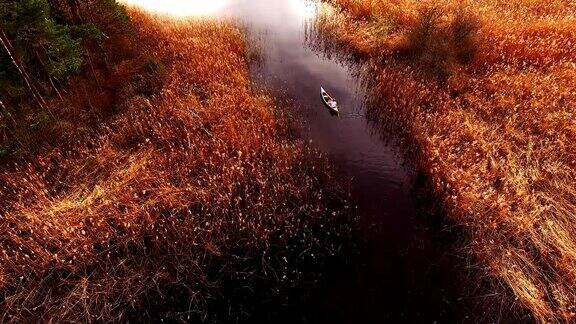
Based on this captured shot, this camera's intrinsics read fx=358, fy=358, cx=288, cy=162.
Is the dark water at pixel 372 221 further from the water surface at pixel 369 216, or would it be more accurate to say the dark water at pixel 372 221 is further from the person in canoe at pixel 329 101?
the person in canoe at pixel 329 101

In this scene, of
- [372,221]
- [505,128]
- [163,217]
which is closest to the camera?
[163,217]

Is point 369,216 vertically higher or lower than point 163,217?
lower

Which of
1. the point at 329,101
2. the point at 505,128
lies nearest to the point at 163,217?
the point at 329,101

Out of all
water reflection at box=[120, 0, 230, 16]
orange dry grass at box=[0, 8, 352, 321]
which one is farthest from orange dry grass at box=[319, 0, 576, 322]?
water reflection at box=[120, 0, 230, 16]

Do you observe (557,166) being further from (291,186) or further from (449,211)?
(291,186)

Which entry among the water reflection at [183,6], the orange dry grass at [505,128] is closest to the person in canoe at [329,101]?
the orange dry grass at [505,128]

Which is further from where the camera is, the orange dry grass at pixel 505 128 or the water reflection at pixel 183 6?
the water reflection at pixel 183 6

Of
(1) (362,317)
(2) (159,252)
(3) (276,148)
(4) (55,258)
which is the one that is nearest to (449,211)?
(1) (362,317)

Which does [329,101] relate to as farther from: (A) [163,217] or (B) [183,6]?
(B) [183,6]
